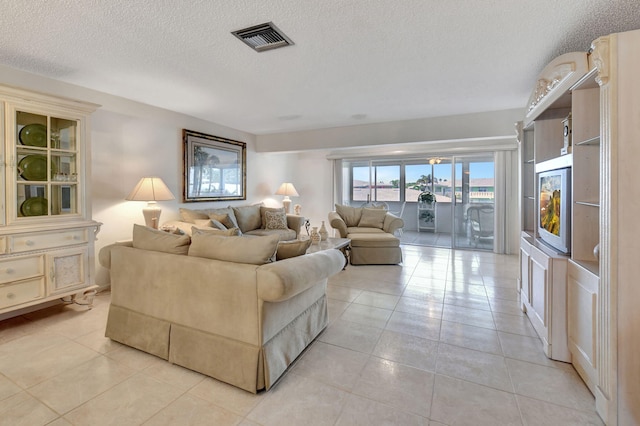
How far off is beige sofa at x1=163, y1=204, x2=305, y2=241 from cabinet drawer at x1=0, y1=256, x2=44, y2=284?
1.45m

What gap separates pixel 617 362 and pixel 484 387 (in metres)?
0.66

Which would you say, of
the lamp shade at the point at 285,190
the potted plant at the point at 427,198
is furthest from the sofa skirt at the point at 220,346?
the potted plant at the point at 427,198

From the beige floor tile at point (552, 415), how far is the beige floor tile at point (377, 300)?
144cm

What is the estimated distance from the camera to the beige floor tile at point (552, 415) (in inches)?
60.2

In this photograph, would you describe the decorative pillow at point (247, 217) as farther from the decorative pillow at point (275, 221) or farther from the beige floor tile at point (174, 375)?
the beige floor tile at point (174, 375)

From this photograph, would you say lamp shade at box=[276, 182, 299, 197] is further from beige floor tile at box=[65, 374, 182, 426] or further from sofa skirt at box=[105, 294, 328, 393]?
beige floor tile at box=[65, 374, 182, 426]

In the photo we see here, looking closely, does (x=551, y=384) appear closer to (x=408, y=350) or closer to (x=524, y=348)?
(x=524, y=348)

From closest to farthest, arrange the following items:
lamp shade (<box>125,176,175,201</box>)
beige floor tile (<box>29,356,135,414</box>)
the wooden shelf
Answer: beige floor tile (<box>29,356,135,414</box>)
the wooden shelf
lamp shade (<box>125,176,175,201</box>)

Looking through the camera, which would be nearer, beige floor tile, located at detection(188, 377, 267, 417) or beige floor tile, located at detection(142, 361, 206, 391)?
beige floor tile, located at detection(188, 377, 267, 417)

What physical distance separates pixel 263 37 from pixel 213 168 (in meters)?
3.26

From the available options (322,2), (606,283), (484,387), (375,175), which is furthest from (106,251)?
(375,175)

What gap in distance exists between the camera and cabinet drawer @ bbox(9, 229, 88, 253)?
8.25 ft

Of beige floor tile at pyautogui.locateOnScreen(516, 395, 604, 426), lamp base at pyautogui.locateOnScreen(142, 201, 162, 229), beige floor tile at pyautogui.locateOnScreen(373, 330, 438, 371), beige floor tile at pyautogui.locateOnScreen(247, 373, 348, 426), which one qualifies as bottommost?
beige floor tile at pyautogui.locateOnScreen(516, 395, 604, 426)

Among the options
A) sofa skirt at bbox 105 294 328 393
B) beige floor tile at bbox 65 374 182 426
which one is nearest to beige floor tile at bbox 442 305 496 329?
sofa skirt at bbox 105 294 328 393
